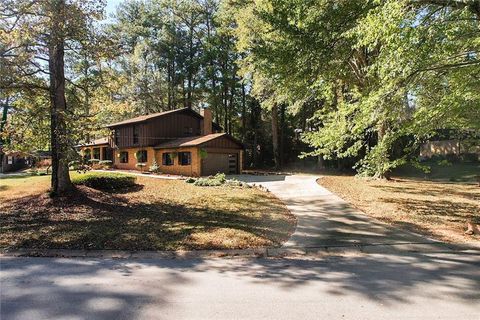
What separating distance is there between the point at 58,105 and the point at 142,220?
16.8 feet

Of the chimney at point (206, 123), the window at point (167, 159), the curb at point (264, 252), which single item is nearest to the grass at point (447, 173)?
the chimney at point (206, 123)

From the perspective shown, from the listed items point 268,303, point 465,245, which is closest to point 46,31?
point 268,303

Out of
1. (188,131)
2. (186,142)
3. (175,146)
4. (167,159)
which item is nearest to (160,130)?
(188,131)

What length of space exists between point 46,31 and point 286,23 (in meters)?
7.06

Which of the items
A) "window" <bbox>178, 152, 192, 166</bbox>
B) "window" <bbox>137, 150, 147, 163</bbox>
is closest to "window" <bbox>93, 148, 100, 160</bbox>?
"window" <bbox>137, 150, 147, 163</bbox>

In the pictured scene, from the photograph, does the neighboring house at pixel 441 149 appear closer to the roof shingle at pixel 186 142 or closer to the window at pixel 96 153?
the roof shingle at pixel 186 142

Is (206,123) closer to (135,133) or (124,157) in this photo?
(135,133)

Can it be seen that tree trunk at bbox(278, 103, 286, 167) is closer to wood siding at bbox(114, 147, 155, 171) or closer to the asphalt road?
wood siding at bbox(114, 147, 155, 171)

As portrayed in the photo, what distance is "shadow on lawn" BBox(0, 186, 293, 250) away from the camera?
24.0ft

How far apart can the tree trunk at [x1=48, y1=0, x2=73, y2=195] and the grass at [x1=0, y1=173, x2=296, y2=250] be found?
72 cm

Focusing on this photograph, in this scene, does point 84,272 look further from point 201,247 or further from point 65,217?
point 65,217

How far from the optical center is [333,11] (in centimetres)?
990

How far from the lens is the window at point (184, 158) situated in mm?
26383

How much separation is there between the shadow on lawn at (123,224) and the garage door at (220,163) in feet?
45.8
